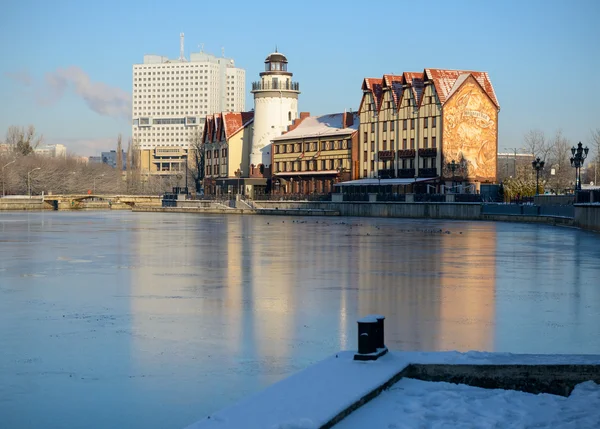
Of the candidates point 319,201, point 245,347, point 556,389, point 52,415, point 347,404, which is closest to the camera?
point 347,404

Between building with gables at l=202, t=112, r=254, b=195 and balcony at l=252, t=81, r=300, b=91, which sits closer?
balcony at l=252, t=81, r=300, b=91

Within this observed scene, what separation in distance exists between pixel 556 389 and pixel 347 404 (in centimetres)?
258

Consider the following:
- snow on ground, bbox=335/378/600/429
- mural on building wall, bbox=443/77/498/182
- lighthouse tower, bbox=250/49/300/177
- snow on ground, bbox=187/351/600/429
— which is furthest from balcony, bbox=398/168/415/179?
snow on ground, bbox=335/378/600/429

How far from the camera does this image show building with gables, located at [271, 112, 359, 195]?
93.5 metres

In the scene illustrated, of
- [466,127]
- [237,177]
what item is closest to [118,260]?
[466,127]

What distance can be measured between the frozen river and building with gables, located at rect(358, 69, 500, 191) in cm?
5278

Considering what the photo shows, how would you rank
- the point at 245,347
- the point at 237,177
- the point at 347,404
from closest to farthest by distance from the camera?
1. the point at 347,404
2. the point at 245,347
3. the point at 237,177

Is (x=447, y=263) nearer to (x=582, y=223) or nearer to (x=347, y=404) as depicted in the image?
(x=347, y=404)

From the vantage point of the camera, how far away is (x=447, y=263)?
25.5 metres

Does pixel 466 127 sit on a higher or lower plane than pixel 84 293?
higher

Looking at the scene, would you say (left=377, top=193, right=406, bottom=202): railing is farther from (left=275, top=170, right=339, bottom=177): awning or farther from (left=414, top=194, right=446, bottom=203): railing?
(left=275, top=170, right=339, bottom=177): awning

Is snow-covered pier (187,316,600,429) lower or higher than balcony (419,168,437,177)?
lower

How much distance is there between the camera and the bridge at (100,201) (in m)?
128

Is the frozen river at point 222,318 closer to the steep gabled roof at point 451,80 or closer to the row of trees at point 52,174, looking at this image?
the steep gabled roof at point 451,80
